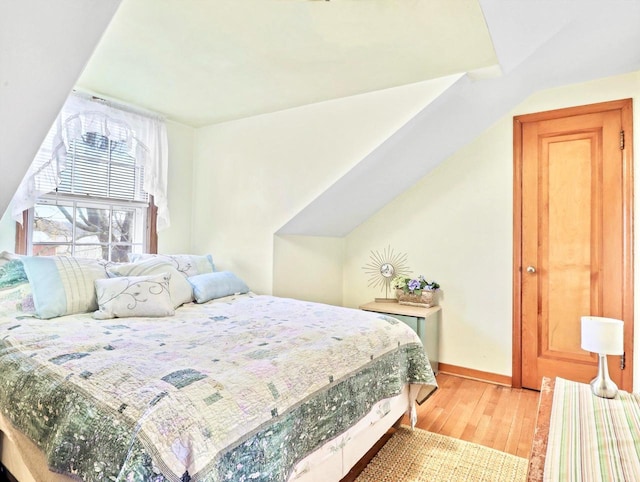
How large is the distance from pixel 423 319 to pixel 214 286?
1.61 metres

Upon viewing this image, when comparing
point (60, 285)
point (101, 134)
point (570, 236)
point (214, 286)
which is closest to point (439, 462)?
Result: point (214, 286)

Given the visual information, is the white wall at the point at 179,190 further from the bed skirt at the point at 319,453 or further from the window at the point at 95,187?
the bed skirt at the point at 319,453

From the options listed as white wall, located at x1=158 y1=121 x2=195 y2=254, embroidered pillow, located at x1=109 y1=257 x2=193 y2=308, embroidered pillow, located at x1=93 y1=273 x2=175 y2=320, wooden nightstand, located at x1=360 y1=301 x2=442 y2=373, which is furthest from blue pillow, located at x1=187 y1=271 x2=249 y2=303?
wooden nightstand, located at x1=360 y1=301 x2=442 y2=373

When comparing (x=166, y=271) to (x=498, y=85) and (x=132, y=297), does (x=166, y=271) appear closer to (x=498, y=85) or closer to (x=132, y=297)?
(x=132, y=297)

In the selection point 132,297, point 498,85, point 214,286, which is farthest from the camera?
point 214,286

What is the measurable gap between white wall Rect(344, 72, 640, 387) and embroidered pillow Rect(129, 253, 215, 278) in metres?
1.72

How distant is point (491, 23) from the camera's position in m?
1.65

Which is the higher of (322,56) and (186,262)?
(322,56)

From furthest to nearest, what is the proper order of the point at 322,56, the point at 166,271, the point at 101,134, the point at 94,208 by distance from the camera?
the point at 94,208, the point at 101,134, the point at 166,271, the point at 322,56

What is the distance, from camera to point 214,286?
263cm

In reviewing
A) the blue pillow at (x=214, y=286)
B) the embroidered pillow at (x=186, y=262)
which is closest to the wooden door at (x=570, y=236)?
A: the blue pillow at (x=214, y=286)

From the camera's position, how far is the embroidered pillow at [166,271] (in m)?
2.40

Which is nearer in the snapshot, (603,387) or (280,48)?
(603,387)

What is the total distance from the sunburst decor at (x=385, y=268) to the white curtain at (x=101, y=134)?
194 centimetres
